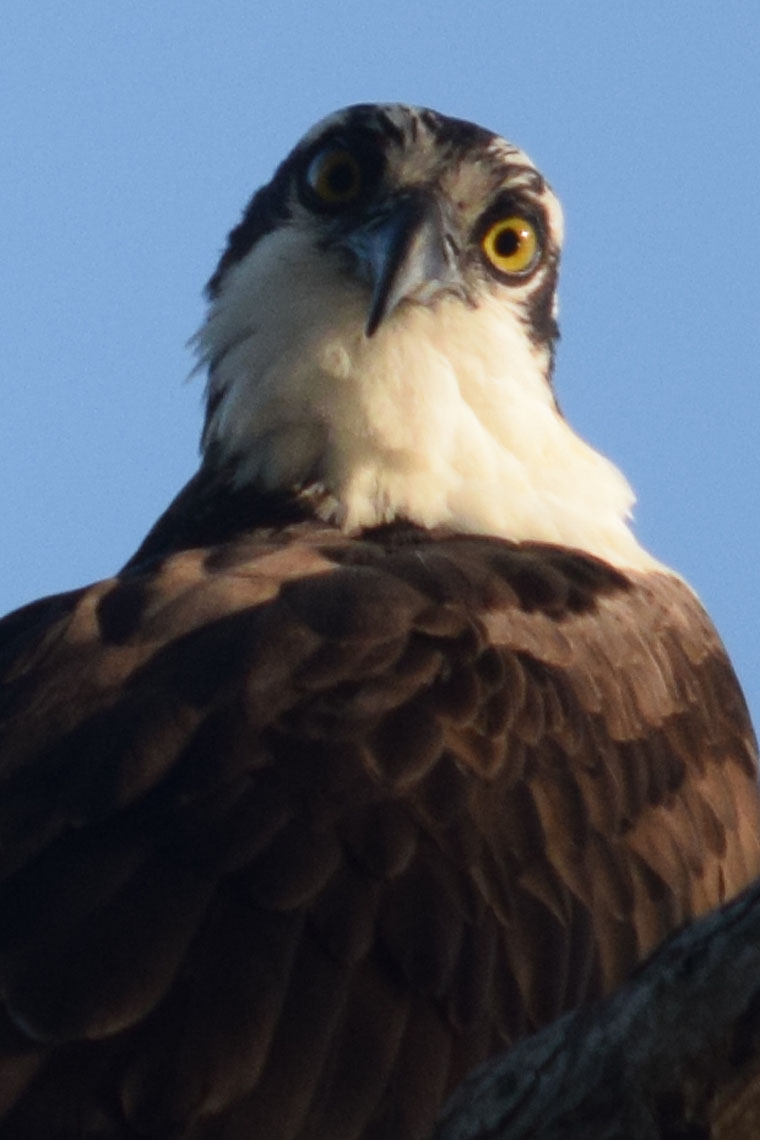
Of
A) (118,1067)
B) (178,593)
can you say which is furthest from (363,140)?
(118,1067)

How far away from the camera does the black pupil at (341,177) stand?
24.3 ft

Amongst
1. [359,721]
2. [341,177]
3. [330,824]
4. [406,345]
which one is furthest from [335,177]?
[330,824]

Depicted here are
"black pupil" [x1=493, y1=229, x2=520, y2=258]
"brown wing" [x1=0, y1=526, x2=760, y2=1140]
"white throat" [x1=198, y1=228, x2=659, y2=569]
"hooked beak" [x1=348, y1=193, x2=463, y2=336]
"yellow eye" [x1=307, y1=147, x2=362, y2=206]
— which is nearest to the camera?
"brown wing" [x1=0, y1=526, x2=760, y2=1140]

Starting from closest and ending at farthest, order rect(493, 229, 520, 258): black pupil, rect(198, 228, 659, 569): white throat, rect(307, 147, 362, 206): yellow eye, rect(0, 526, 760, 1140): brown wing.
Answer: rect(0, 526, 760, 1140): brown wing, rect(198, 228, 659, 569): white throat, rect(307, 147, 362, 206): yellow eye, rect(493, 229, 520, 258): black pupil

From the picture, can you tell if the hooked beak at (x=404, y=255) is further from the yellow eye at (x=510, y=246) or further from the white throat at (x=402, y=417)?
the yellow eye at (x=510, y=246)

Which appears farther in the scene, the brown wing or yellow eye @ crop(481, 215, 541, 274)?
yellow eye @ crop(481, 215, 541, 274)

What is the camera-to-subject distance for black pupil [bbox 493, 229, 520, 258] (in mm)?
7500

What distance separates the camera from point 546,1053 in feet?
12.6

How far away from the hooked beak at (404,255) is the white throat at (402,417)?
7cm

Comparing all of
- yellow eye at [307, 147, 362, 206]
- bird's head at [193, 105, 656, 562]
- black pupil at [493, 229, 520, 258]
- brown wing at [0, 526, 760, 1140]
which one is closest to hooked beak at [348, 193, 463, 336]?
bird's head at [193, 105, 656, 562]

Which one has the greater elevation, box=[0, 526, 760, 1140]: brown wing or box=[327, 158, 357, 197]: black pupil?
box=[327, 158, 357, 197]: black pupil

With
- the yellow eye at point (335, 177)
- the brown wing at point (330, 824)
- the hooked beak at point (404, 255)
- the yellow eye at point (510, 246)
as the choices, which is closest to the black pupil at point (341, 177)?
the yellow eye at point (335, 177)

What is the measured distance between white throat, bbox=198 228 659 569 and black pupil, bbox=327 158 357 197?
0.62 ft

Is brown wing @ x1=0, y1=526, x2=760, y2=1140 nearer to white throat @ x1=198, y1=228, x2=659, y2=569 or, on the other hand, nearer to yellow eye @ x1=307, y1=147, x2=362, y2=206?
white throat @ x1=198, y1=228, x2=659, y2=569
